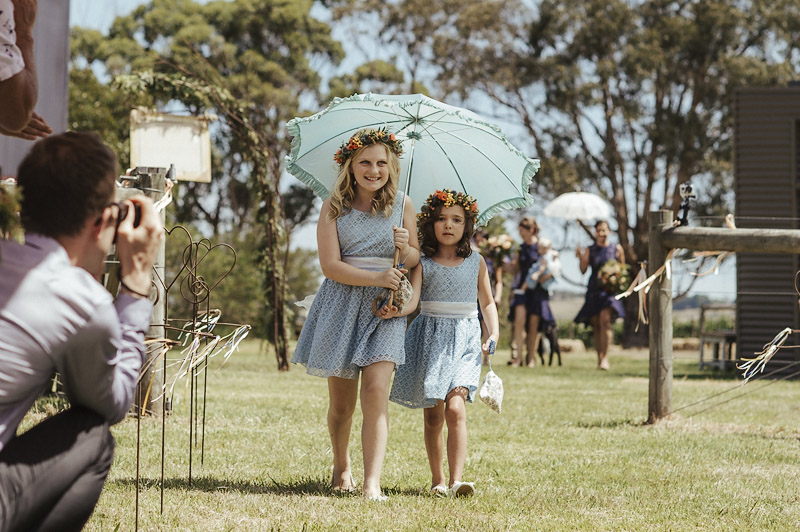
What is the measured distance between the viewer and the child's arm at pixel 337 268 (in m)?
4.79

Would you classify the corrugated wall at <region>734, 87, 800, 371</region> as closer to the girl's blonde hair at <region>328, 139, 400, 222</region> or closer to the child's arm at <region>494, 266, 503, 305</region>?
the child's arm at <region>494, 266, 503, 305</region>

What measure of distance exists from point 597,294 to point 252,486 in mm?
9652

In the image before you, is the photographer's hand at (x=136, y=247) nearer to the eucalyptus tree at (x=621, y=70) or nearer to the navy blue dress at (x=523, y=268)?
the navy blue dress at (x=523, y=268)

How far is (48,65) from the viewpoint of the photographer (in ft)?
37.3

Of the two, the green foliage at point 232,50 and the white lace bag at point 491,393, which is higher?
the green foliage at point 232,50

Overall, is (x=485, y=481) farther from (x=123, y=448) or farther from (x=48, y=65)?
(x=48, y=65)

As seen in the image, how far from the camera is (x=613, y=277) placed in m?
13.6

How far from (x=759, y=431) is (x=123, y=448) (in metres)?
4.49

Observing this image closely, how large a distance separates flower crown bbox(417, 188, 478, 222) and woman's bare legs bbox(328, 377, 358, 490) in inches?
37.3

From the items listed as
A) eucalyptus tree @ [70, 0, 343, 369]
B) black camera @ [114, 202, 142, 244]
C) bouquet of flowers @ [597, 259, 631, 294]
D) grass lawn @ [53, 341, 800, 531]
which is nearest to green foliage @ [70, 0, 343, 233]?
eucalyptus tree @ [70, 0, 343, 369]

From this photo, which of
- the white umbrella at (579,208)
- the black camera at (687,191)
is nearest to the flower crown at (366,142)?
the black camera at (687,191)

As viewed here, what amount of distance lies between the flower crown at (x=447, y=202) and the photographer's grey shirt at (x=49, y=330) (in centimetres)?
287

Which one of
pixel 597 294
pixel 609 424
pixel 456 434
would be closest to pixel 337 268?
pixel 456 434

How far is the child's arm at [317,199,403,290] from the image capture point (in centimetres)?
479
